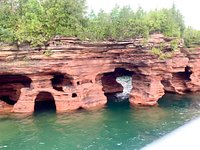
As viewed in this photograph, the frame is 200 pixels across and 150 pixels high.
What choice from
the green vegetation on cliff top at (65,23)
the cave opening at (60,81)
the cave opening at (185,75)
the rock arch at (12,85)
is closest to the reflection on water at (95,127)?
the cave opening at (60,81)

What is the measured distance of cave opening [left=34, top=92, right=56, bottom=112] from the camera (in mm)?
21203

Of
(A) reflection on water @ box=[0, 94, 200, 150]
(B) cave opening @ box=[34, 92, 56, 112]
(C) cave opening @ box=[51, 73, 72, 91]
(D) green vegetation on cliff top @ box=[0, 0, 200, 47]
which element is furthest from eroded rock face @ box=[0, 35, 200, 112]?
(A) reflection on water @ box=[0, 94, 200, 150]

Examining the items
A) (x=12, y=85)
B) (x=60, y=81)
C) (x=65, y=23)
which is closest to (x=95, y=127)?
(x=60, y=81)

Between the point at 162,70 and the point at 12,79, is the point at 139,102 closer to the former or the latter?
the point at 162,70

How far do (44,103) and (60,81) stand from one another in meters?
2.01

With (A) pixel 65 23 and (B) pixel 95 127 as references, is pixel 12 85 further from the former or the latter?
(B) pixel 95 127

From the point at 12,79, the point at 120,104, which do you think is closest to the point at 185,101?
the point at 120,104

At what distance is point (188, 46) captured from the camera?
1121 inches

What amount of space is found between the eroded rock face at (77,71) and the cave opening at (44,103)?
0.11 metres

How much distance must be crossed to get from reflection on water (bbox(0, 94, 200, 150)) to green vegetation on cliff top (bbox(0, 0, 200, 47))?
513cm

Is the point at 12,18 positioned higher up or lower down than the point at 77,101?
higher up

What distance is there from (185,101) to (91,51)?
8200 mm

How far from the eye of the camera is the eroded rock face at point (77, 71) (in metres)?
20.0

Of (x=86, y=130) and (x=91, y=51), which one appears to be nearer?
(x=86, y=130)
